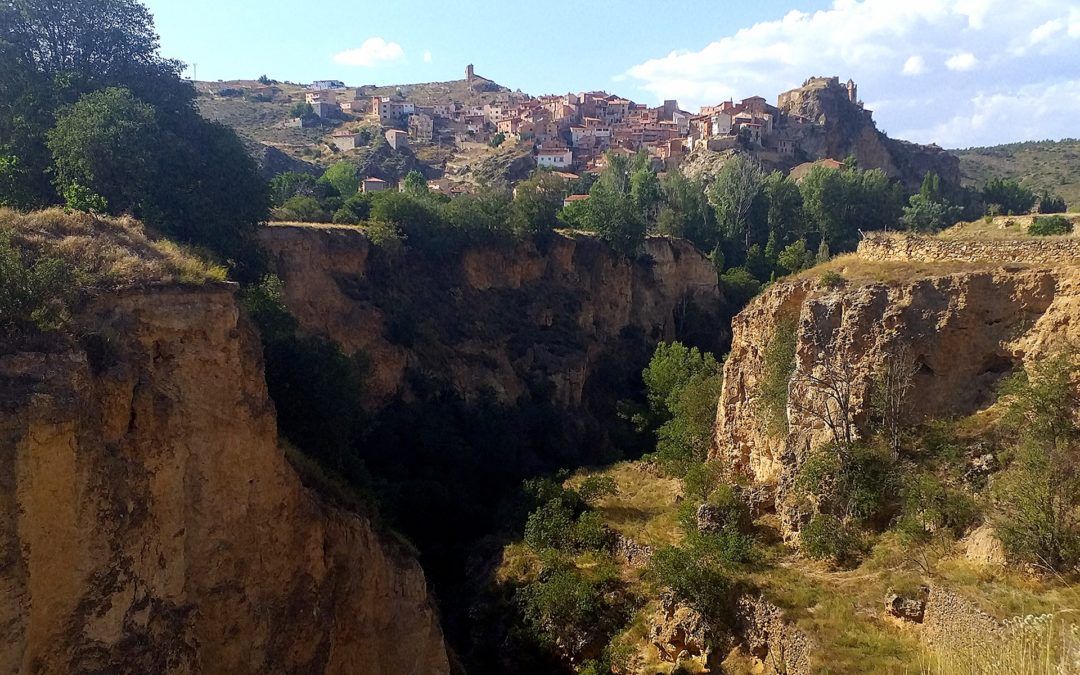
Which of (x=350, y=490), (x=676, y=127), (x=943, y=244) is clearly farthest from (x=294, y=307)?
(x=676, y=127)

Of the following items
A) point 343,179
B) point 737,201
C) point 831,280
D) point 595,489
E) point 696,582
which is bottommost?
point 595,489

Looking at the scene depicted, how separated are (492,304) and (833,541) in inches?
828

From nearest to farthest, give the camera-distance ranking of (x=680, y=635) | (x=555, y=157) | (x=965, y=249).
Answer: (x=680, y=635), (x=965, y=249), (x=555, y=157)

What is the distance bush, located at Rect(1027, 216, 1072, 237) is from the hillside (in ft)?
156

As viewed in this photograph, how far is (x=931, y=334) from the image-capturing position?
53.2ft

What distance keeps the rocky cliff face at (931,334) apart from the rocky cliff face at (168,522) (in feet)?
35.9

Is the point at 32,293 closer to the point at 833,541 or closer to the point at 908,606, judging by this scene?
the point at 908,606

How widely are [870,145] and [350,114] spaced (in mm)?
59407

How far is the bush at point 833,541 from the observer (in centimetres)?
1558

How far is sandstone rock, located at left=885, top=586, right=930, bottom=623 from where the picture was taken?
1280 centimetres

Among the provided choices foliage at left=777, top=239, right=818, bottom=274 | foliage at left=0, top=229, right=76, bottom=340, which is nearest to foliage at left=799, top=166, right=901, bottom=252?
foliage at left=777, top=239, right=818, bottom=274

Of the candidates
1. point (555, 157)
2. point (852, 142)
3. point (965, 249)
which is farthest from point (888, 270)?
point (852, 142)

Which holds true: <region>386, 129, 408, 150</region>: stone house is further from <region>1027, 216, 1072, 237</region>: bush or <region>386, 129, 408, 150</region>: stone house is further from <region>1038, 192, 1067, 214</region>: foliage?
<region>1027, 216, 1072, 237</region>: bush

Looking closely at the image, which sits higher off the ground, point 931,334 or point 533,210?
point 533,210
